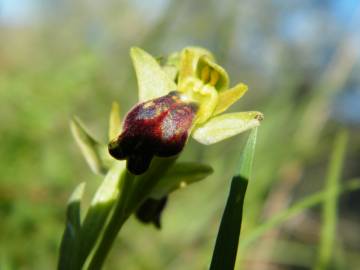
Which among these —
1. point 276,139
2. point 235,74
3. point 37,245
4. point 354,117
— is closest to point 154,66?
point 37,245

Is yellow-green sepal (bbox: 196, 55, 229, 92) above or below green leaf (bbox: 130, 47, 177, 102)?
above

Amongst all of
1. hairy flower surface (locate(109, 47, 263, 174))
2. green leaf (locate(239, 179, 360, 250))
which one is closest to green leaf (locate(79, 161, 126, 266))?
hairy flower surface (locate(109, 47, 263, 174))

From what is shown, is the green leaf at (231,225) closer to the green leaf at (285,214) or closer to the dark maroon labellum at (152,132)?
the dark maroon labellum at (152,132)

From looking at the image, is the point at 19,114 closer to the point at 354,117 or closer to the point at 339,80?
the point at 339,80

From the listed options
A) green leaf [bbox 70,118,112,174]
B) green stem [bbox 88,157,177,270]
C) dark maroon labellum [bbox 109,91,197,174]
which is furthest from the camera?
green leaf [bbox 70,118,112,174]

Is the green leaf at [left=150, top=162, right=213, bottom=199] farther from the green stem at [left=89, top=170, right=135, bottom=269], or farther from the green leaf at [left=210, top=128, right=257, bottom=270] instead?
the green leaf at [left=210, top=128, right=257, bottom=270]

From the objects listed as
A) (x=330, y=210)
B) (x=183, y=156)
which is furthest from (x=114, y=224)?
(x=183, y=156)
